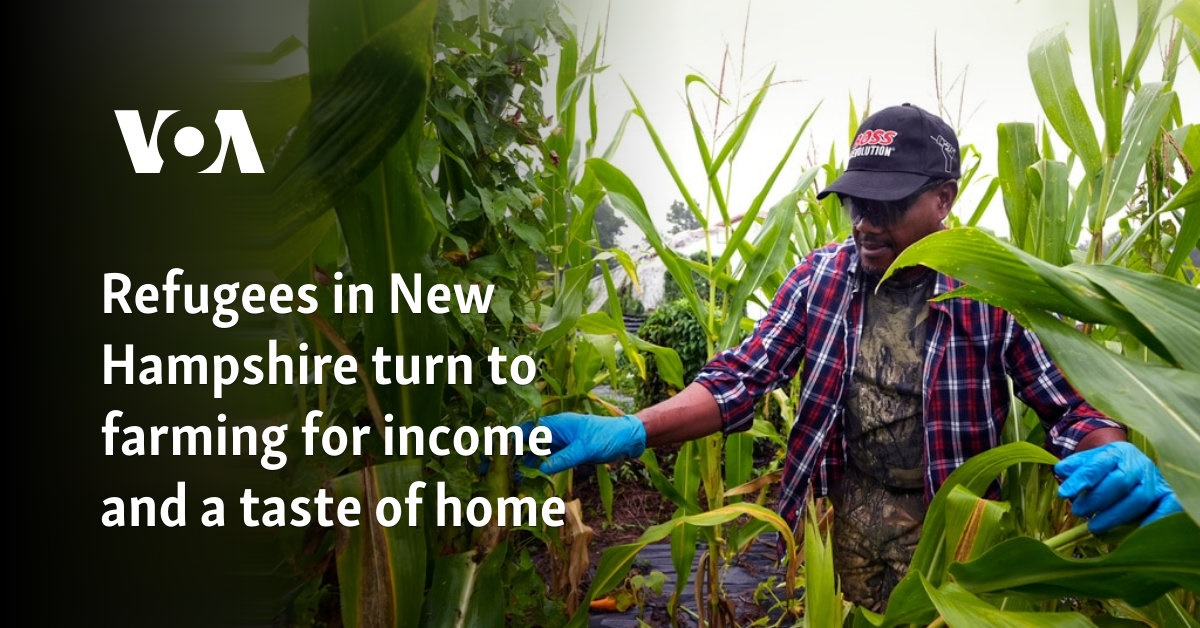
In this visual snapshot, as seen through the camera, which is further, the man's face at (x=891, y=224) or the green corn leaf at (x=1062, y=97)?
the man's face at (x=891, y=224)

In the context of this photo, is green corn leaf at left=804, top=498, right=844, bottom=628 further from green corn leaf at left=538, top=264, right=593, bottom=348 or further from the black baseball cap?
the black baseball cap

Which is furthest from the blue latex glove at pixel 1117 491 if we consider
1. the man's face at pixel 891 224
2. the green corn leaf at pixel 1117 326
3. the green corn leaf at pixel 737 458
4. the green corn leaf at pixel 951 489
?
the green corn leaf at pixel 737 458

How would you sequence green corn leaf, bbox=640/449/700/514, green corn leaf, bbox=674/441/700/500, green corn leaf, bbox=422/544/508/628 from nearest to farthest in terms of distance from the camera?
green corn leaf, bbox=422/544/508/628, green corn leaf, bbox=640/449/700/514, green corn leaf, bbox=674/441/700/500

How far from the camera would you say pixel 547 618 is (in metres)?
1.12

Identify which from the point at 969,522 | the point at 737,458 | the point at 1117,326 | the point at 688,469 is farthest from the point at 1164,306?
the point at 737,458

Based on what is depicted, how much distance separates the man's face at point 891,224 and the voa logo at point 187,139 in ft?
3.44

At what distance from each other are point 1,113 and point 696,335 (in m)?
3.53

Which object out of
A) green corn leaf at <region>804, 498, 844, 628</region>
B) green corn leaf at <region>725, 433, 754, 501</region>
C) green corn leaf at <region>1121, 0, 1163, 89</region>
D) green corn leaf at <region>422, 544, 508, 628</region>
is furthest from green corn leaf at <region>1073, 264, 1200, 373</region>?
green corn leaf at <region>725, 433, 754, 501</region>

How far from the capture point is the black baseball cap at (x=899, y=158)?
1369 millimetres

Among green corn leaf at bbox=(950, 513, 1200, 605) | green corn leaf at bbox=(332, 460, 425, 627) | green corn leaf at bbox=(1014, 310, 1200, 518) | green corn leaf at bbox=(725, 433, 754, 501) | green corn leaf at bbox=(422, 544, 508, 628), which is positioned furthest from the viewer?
Answer: green corn leaf at bbox=(725, 433, 754, 501)

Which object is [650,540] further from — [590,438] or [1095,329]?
[1095,329]

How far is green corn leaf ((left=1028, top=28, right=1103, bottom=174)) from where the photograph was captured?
112 centimetres

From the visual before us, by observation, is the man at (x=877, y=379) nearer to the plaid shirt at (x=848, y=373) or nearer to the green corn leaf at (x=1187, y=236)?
the plaid shirt at (x=848, y=373)

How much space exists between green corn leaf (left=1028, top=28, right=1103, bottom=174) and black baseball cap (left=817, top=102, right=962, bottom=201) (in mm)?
251
